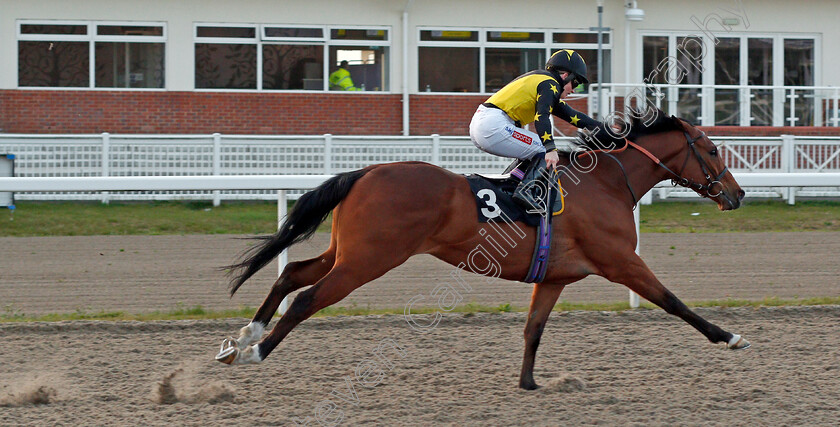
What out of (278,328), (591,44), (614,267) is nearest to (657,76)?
(591,44)

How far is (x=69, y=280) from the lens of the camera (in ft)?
25.8

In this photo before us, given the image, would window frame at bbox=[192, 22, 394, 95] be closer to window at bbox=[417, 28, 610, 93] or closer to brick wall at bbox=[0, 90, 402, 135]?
brick wall at bbox=[0, 90, 402, 135]

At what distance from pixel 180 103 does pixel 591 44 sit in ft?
22.7

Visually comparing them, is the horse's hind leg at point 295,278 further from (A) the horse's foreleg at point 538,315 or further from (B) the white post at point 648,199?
(B) the white post at point 648,199

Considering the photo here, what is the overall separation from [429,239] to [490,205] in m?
0.35

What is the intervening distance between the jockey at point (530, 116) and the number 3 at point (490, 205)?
5.4 inches

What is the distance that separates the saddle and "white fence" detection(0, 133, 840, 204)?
8.60 metres

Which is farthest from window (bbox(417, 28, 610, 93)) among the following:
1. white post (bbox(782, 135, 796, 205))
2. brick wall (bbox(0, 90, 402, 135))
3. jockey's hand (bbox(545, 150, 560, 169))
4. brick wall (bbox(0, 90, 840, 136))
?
jockey's hand (bbox(545, 150, 560, 169))

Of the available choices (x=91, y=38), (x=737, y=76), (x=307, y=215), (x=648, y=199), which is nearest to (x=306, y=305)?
(x=307, y=215)

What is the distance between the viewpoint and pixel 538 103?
4.77 metres

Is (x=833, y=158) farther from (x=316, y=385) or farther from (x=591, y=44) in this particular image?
(x=316, y=385)

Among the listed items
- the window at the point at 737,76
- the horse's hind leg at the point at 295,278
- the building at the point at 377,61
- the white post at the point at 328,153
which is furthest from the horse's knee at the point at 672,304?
the window at the point at 737,76

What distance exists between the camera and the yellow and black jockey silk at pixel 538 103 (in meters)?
4.76

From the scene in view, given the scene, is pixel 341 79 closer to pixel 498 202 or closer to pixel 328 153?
A: pixel 328 153
